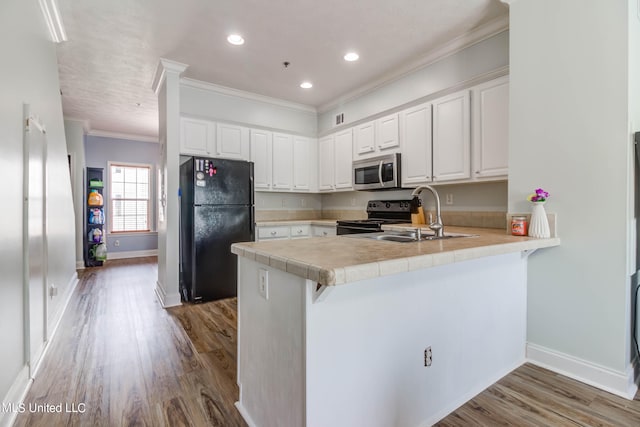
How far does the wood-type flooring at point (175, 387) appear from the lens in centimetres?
162

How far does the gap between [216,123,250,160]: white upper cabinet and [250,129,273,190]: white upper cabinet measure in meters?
0.10

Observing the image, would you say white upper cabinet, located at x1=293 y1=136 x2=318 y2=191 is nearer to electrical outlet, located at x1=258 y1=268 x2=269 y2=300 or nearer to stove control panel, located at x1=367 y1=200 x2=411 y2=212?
stove control panel, located at x1=367 y1=200 x2=411 y2=212

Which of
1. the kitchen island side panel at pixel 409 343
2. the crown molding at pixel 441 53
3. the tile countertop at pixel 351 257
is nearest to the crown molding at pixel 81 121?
the crown molding at pixel 441 53

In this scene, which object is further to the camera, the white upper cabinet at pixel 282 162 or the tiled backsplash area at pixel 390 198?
the white upper cabinet at pixel 282 162

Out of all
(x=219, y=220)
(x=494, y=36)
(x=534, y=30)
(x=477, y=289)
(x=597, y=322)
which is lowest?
(x=597, y=322)

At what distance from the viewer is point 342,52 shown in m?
3.18

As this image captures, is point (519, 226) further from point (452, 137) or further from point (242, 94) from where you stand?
point (242, 94)

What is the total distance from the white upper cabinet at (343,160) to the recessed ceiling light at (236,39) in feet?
6.11

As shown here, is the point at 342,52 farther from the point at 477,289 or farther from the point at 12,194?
the point at 12,194

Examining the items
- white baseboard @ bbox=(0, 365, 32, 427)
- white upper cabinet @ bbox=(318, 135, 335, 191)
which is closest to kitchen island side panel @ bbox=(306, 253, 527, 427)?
white baseboard @ bbox=(0, 365, 32, 427)

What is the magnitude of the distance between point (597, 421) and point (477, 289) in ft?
2.72

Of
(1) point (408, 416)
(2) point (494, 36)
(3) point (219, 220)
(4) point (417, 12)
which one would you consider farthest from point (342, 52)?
(1) point (408, 416)

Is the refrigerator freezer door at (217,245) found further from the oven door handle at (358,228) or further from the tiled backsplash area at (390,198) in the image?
the oven door handle at (358,228)

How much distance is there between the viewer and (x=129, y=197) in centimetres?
690
